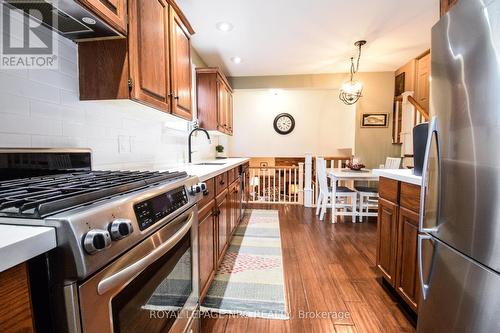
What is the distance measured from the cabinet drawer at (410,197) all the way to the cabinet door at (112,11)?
1.84 metres

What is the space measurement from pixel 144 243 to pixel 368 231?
10.6 feet

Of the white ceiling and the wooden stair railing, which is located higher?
the white ceiling

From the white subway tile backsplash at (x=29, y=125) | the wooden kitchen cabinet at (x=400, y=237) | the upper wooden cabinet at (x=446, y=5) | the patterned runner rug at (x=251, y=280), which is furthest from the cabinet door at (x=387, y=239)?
the white subway tile backsplash at (x=29, y=125)

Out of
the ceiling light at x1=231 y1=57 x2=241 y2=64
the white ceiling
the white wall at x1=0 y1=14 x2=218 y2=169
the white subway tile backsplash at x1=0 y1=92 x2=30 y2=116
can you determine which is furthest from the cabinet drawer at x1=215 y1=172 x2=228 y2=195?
the ceiling light at x1=231 y1=57 x2=241 y2=64

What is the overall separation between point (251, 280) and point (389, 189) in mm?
1314

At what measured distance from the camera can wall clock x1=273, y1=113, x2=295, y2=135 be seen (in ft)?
21.0

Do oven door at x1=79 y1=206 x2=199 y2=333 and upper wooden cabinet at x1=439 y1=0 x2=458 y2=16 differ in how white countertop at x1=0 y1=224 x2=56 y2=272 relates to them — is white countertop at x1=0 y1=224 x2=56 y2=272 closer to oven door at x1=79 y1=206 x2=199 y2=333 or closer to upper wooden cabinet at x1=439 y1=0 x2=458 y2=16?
oven door at x1=79 y1=206 x2=199 y2=333

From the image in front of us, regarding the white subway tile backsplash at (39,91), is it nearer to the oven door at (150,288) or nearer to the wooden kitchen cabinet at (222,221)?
the oven door at (150,288)

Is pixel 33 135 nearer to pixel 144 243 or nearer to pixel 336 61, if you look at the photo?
pixel 144 243

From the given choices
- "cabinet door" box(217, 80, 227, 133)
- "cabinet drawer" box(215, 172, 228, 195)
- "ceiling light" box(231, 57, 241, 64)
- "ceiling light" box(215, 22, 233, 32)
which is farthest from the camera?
"ceiling light" box(231, 57, 241, 64)

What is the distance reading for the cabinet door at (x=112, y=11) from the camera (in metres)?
0.96

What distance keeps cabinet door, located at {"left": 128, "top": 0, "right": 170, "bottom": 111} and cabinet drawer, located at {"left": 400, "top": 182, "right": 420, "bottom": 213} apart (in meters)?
1.68

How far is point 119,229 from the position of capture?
22.8 inches

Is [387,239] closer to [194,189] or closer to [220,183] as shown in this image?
[220,183]
